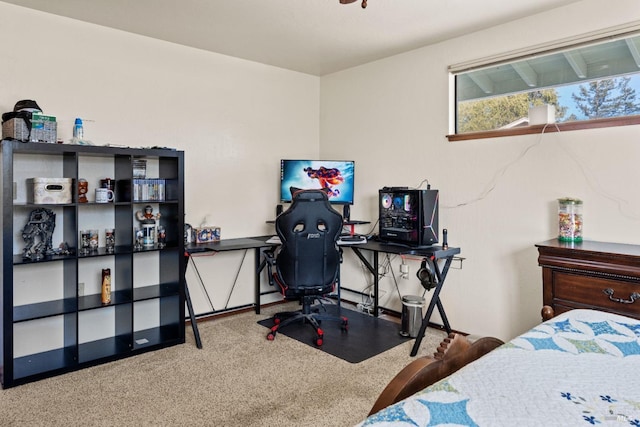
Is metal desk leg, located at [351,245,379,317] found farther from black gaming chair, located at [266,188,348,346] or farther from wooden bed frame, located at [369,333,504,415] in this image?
wooden bed frame, located at [369,333,504,415]

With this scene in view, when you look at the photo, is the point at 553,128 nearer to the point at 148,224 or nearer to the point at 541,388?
the point at 541,388

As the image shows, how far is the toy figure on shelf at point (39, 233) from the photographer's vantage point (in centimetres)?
283

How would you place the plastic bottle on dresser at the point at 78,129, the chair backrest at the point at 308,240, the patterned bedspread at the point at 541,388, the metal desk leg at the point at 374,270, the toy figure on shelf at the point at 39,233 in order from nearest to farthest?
1. the patterned bedspread at the point at 541,388
2. the toy figure on shelf at the point at 39,233
3. the plastic bottle on dresser at the point at 78,129
4. the chair backrest at the point at 308,240
5. the metal desk leg at the point at 374,270

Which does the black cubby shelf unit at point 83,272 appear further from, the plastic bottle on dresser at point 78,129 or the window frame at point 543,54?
the window frame at point 543,54

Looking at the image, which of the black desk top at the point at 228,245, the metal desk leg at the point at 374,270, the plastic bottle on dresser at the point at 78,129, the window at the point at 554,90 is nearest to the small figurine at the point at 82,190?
the plastic bottle on dresser at the point at 78,129

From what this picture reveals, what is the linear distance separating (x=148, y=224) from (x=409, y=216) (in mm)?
2111

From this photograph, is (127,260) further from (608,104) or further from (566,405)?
(608,104)

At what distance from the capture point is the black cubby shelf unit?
8.74ft

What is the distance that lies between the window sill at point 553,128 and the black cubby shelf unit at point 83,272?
232 cm

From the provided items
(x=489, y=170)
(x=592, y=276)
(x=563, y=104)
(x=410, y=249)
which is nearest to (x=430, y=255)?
(x=410, y=249)

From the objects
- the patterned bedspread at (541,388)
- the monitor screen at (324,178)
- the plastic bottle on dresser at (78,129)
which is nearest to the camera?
the patterned bedspread at (541,388)

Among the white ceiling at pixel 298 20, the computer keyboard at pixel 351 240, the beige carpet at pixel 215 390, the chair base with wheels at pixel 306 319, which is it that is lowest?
the beige carpet at pixel 215 390

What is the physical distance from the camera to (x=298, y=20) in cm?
316

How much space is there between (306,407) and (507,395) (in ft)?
5.21
